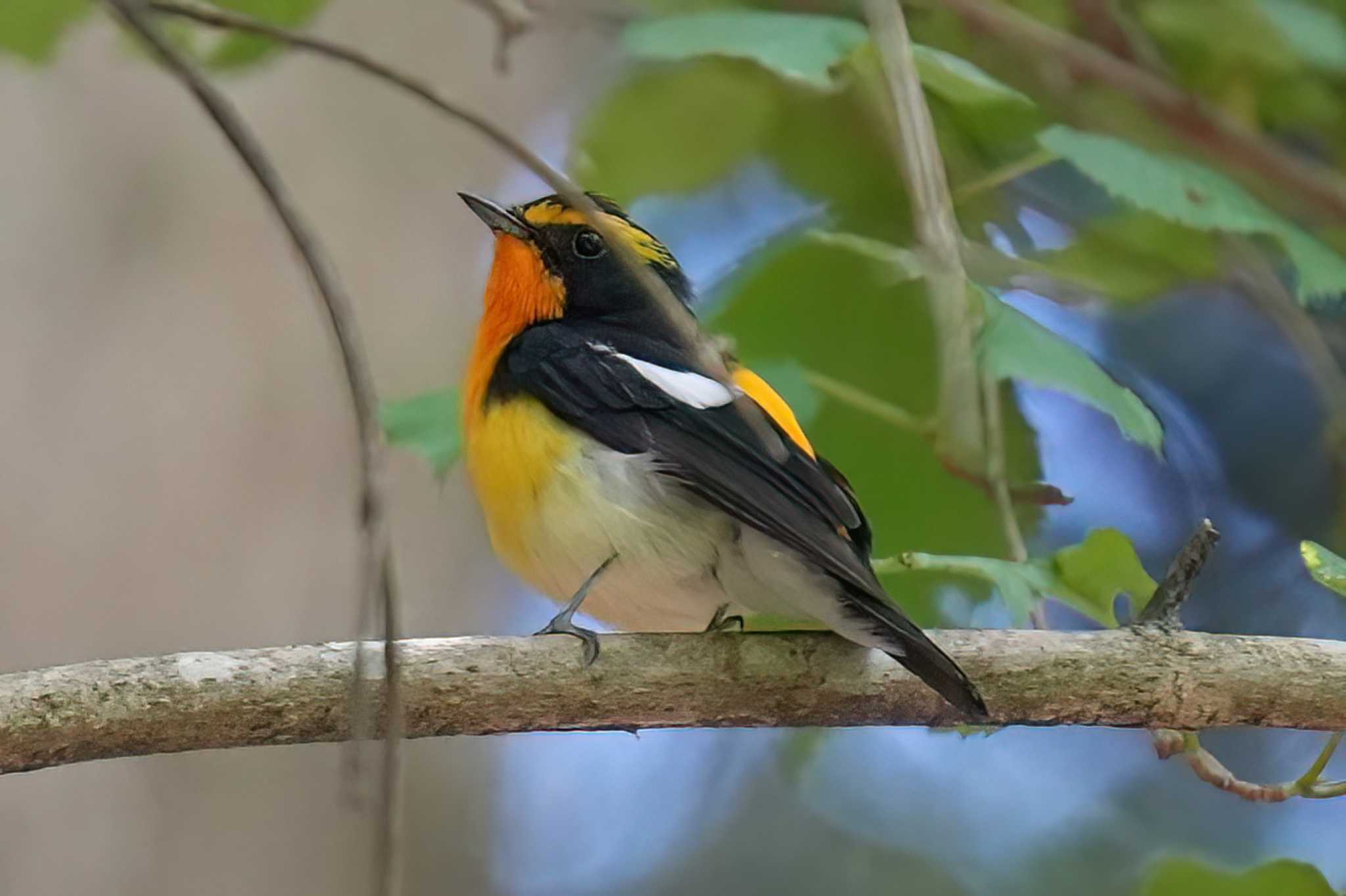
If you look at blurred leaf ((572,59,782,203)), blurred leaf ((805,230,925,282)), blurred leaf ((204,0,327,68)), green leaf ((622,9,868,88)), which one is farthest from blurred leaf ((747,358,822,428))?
blurred leaf ((204,0,327,68))

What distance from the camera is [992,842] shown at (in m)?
4.19

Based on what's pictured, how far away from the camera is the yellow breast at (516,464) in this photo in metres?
2.08

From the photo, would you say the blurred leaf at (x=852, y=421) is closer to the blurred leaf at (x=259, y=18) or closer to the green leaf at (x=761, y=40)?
the green leaf at (x=761, y=40)

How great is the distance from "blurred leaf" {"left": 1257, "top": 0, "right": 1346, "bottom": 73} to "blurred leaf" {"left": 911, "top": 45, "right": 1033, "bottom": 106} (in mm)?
658

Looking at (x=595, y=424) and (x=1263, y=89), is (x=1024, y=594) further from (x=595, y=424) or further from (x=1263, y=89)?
(x=1263, y=89)

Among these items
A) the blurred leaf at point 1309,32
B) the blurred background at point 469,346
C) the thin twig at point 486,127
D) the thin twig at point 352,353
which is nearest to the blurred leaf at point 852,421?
the blurred background at point 469,346

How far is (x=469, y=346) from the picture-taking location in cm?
369

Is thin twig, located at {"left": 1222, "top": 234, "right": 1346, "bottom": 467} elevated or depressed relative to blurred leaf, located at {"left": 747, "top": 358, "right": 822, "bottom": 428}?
depressed

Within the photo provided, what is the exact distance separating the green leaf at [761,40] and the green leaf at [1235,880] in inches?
42.1

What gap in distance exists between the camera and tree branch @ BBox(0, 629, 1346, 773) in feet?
5.10

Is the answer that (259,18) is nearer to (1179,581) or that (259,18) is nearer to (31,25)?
(31,25)

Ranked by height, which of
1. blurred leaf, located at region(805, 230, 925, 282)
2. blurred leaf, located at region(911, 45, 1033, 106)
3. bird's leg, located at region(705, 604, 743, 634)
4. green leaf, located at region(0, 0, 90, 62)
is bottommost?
bird's leg, located at region(705, 604, 743, 634)

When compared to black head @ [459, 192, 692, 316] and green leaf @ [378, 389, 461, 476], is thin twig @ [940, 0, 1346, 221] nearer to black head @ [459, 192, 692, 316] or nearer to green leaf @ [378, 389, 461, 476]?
black head @ [459, 192, 692, 316]

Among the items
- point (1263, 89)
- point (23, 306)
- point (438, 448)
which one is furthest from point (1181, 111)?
point (23, 306)
